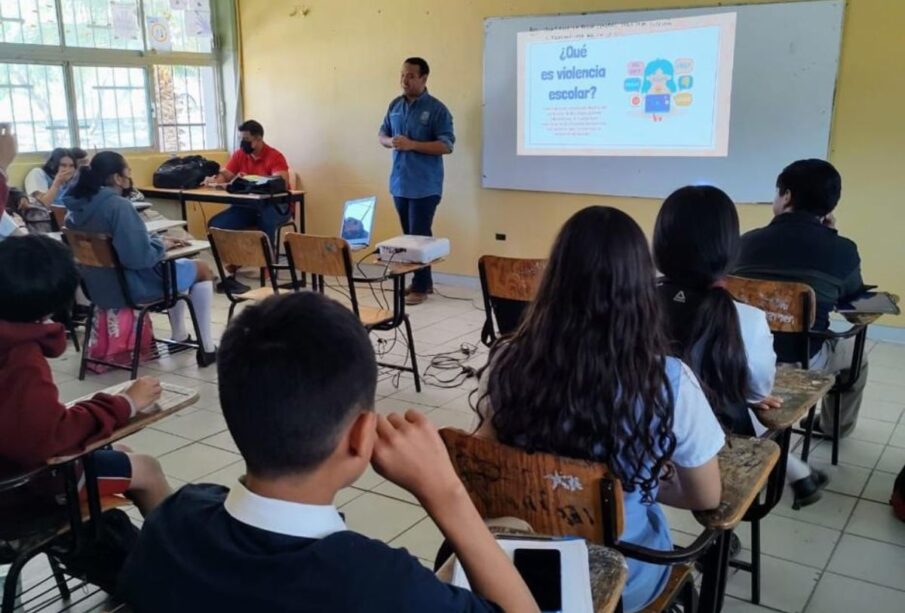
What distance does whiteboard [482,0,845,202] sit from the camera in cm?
445

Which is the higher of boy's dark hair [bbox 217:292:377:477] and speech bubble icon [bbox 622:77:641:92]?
speech bubble icon [bbox 622:77:641:92]

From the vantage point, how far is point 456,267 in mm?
6047

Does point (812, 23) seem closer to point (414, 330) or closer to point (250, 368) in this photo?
point (414, 330)

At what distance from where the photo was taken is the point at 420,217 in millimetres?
5562

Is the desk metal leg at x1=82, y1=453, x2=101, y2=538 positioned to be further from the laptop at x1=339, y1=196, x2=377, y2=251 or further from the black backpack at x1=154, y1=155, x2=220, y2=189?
the black backpack at x1=154, y1=155, x2=220, y2=189

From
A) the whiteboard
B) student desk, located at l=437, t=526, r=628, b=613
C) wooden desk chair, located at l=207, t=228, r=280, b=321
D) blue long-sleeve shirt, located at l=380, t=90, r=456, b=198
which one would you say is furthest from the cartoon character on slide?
student desk, located at l=437, t=526, r=628, b=613

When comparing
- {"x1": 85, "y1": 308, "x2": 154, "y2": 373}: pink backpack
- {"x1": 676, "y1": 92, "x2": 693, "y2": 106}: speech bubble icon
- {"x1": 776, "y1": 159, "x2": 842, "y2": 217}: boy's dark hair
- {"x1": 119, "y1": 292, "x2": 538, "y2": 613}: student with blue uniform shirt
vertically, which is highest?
{"x1": 676, "y1": 92, "x2": 693, "y2": 106}: speech bubble icon

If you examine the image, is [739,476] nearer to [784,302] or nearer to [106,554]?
[784,302]

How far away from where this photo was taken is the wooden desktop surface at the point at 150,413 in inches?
64.9

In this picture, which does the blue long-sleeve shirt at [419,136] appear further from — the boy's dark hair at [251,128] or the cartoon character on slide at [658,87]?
the cartoon character on slide at [658,87]

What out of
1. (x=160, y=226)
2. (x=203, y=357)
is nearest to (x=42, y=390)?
(x=203, y=357)

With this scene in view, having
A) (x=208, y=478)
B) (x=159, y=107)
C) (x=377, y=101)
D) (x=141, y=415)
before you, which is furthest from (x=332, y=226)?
(x=141, y=415)

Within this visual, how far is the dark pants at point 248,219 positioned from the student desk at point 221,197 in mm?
78

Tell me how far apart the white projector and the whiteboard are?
1898 mm
